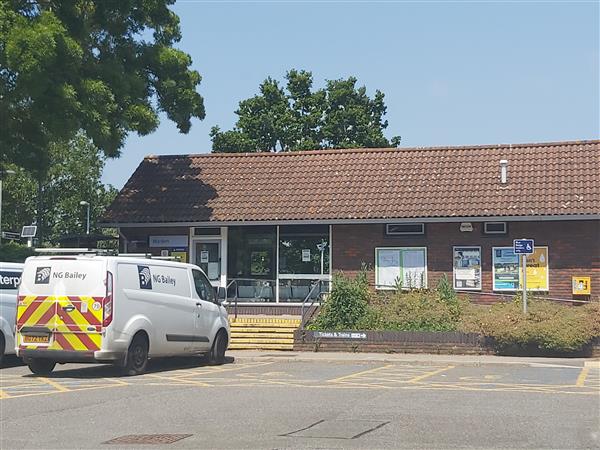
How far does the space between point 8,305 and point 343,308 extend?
8.37 meters

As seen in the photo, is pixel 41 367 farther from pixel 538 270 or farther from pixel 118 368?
pixel 538 270

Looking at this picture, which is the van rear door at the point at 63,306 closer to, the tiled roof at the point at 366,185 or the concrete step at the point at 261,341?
the concrete step at the point at 261,341

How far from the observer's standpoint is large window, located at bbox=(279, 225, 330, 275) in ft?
91.0

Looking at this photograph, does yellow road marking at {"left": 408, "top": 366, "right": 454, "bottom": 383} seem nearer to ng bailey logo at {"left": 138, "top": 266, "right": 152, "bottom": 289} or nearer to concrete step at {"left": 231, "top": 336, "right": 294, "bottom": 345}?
ng bailey logo at {"left": 138, "top": 266, "right": 152, "bottom": 289}

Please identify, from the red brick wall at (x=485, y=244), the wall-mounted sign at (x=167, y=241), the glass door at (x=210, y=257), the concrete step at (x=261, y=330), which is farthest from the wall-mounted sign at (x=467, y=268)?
the wall-mounted sign at (x=167, y=241)

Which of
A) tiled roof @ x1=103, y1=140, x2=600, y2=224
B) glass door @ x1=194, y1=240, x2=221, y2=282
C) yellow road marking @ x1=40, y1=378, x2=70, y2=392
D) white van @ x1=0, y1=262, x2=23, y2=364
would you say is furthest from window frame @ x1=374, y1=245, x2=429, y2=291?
yellow road marking @ x1=40, y1=378, x2=70, y2=392

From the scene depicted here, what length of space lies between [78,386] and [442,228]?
48.0ft

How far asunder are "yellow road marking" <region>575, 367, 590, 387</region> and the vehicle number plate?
354 inches

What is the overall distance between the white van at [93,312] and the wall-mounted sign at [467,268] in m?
11.5

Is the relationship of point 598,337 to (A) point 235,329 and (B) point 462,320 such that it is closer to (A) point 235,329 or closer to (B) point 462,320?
(B) point 462,320

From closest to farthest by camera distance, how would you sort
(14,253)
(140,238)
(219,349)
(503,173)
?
(219,349) < (503,173) < (140,238) < (14,253)

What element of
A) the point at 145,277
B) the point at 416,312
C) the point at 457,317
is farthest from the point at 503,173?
→ the point at 145,277

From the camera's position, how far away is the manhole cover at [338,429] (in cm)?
967

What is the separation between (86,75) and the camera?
25875 mm
